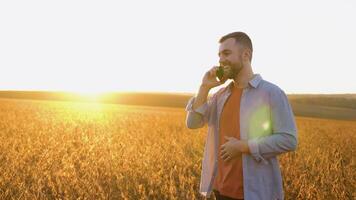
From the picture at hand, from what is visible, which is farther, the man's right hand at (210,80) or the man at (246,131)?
the man's right hand at (210,80)

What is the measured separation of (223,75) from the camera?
3.40 metres

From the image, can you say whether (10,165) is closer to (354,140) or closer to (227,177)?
(227,177)

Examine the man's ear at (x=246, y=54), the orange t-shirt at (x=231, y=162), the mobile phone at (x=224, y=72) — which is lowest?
the orange t-shirt at (x=231, y=162)

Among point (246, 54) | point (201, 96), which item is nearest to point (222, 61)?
point (246, 54)

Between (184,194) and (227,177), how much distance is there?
9.12 ft

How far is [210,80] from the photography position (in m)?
3.53

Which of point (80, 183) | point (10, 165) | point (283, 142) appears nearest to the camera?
point (283, 142)

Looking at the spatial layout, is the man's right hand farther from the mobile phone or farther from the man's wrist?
the man's wrist

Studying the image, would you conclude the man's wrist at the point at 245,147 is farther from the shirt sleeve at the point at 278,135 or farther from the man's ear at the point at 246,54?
the man's ear at the point at 246,54

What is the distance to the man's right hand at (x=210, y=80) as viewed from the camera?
3.47 metres

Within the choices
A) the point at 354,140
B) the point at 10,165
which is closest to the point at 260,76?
the point at 10,165

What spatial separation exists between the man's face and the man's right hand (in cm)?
12

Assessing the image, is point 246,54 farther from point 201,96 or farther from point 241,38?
point 201,96

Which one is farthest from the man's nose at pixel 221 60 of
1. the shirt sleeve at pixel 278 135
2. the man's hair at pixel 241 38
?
the shirt sleeve at pixel 278 135
